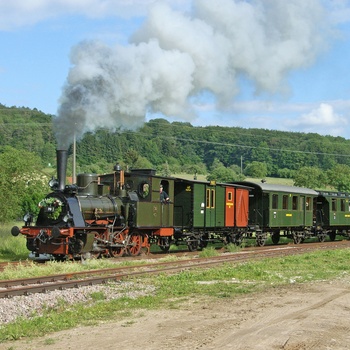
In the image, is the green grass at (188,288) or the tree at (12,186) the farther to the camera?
the tree at (12,186)

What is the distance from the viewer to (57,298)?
10.6 meters

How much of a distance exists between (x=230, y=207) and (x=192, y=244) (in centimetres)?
283

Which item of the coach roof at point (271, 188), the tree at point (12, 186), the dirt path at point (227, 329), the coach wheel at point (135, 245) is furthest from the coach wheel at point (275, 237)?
the dirt path at point (227, 329)

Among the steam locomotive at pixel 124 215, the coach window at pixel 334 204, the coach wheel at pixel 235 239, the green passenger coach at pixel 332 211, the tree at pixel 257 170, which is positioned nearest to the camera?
the steam locomotive at pixel 124 215

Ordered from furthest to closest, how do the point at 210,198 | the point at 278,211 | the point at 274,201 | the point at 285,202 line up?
the point at 285,202 → the point at 278,211 → the point at 274,201 → the point at 210,198

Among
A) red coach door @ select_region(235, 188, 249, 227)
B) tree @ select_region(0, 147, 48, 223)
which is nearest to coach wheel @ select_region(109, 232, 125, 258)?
red coach door @ select_region(235, 188, 249, 227)

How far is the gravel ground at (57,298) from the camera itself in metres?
→ 9.51

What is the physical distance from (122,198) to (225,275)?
621cm

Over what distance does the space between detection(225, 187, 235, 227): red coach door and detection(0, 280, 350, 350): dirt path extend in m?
14.3

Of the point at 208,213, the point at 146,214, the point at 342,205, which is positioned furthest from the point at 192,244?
the point at 342,205

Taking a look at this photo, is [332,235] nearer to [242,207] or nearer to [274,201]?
[274,201]

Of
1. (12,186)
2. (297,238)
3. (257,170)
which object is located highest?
(257,170)

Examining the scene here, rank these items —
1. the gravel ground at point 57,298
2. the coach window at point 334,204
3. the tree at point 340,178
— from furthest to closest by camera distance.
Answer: the tree at point 340,178
the coach window at point 334,204
the gravel ground at point 57,298

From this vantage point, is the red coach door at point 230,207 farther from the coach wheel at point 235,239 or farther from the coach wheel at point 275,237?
the coach wheel at point 275,237
